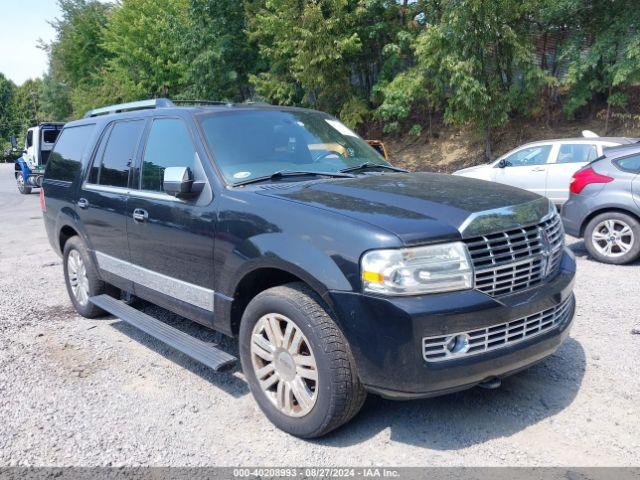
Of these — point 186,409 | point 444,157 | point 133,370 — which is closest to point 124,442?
point 186,409

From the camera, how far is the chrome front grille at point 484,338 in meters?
2.84

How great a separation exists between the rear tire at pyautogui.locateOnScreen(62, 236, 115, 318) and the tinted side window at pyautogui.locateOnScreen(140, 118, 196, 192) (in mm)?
1369

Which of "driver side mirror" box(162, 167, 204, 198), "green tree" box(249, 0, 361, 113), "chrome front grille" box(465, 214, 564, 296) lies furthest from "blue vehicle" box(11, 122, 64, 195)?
"chrome front grille" box(465, 214, 564, 296)

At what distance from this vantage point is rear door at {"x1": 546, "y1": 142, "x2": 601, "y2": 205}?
10.7m

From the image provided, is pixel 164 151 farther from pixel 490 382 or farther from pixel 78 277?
pixel 490 382

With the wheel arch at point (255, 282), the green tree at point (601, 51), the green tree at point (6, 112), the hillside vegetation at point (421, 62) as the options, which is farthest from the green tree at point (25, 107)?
the wheel arch at point (255, 282)

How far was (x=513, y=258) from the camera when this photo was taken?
10.1 feet

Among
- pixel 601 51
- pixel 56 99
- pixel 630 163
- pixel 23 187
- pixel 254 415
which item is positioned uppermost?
pixel 56 99

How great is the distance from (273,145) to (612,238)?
5380mm

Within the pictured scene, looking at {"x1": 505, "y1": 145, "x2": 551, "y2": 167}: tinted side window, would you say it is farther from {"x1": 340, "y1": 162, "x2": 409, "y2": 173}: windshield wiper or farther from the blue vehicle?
the blue vehicle

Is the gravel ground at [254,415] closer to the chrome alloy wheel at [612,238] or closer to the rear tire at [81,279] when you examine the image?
the rear tire at [81,279]

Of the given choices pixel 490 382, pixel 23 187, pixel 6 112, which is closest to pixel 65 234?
pixel 490 382

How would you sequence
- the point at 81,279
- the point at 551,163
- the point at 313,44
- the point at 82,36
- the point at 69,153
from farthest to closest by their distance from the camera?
the point at 82,36
the point at 313,44
the point at 551,163
the point at 69,153
the point at 81,279

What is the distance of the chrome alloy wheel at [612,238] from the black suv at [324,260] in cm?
428
